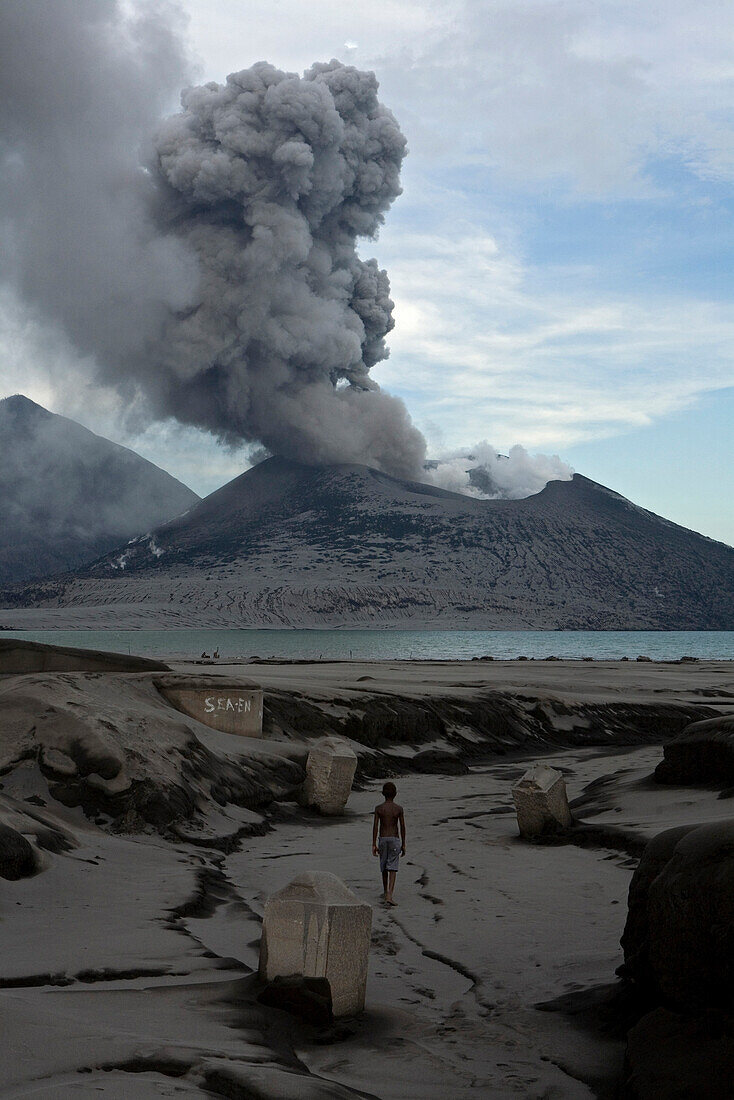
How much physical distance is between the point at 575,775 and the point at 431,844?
709cm

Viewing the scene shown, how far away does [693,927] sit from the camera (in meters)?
4.70

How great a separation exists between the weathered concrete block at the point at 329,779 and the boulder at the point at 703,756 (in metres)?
4.28

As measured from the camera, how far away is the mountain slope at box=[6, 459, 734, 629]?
13875 centimetres

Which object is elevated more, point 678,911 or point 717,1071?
point 678,911

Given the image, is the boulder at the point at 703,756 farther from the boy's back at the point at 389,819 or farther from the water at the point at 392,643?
the water at the point at 392,643

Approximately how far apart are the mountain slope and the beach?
11353 cm

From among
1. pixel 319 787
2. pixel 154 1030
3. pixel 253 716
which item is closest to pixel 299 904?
pixel 154 1030

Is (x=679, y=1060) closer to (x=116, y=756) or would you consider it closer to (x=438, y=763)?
(x=116, y=756)

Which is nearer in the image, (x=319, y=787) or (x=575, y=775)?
(x=319, y=787)

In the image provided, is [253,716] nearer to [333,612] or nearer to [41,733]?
[41,733]

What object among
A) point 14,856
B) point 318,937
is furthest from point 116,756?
point 318,937

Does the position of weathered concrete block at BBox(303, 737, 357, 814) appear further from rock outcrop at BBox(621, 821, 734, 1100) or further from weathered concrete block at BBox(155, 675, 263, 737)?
rock outcrop at BBox(621, 821, 734, 1100)

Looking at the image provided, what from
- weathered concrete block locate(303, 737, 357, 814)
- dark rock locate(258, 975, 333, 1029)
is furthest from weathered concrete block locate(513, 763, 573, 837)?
dark rock locate(258, 975, 333, 1029)

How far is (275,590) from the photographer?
14125 cm
